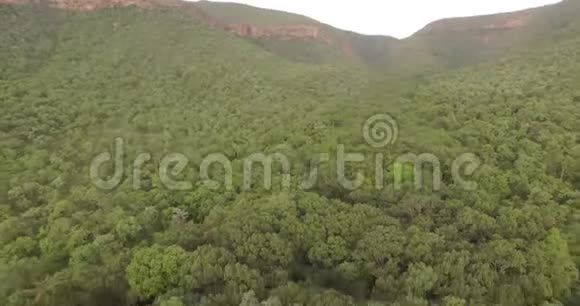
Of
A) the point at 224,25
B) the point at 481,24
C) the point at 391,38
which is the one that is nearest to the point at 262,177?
the point at 224,25

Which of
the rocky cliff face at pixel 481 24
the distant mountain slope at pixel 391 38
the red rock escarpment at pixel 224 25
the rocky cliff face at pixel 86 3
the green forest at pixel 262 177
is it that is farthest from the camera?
the rocky cliff face at pixel 481 24

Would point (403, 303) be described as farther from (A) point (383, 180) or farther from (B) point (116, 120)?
(B) point (116, 120)

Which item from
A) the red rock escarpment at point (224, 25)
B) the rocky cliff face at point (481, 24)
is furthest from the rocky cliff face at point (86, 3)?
the rocky cliff face at point (481, 24)

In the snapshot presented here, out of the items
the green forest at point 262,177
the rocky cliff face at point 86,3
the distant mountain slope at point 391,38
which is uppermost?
the rocky cliff face at point 86,3

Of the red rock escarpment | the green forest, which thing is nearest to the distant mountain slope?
the red rock escarpment

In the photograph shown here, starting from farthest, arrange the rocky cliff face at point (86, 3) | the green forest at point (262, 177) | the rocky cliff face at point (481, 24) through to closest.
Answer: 1. the rocky cliff face at point (481, 24)
2. the rocky cliff face at point (86, 3)
3. the green forest at point (262, 177)

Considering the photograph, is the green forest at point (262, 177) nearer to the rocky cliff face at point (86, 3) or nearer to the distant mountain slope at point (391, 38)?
the rocky cliff face at point (86, 3)

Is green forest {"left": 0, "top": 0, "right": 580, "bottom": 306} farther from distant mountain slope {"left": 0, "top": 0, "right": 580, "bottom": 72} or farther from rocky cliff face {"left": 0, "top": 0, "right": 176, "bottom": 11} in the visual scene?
distant mountain slope {"left": 0, "top": 0, "right": 580, "bottom": 72}

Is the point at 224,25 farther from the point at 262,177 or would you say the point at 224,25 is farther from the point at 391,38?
the point at 262,177
